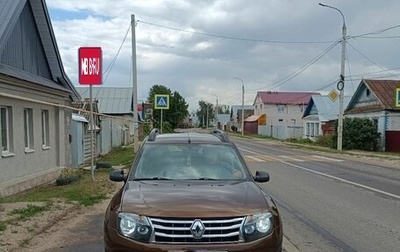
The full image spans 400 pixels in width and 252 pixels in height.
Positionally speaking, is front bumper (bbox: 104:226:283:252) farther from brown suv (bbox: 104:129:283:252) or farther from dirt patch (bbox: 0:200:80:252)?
dirt patch (bbox: 0:200:80:252)

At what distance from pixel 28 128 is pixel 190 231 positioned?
1031 centimetres

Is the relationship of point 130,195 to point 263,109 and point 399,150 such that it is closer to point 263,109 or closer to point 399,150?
point 399,150

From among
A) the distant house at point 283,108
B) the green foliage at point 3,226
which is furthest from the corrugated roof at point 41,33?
the distant house at point 283,108

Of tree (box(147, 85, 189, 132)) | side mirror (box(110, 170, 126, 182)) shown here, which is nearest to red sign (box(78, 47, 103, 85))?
side mirror (box(110, 170, 126, 182))

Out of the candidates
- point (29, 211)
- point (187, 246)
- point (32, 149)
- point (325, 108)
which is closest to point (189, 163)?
point (187, 246)

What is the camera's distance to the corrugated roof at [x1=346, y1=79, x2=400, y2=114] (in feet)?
112

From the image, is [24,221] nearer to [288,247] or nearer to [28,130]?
[288,247]

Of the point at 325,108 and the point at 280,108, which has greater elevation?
the point at 280,108

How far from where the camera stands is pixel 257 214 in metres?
4.20

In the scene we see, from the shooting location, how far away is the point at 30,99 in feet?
38.9

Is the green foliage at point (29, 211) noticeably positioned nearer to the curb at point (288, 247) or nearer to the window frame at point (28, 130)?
the curb at point (288, 247)

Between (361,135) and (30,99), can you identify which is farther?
(361,135)

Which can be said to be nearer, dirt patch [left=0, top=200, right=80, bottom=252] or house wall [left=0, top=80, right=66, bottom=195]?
dirt patch [left=0, top=200, right=80, bottom=252]

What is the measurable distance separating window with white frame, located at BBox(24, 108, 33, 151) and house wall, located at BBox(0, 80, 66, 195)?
9 centimetres
